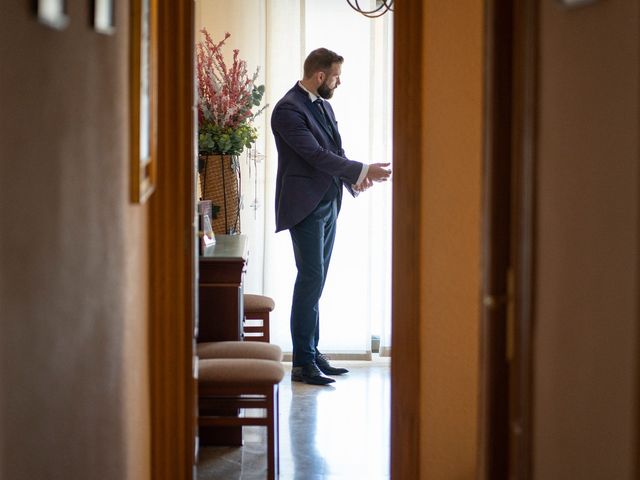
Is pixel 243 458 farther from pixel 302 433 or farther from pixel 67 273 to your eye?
pixel 67 273

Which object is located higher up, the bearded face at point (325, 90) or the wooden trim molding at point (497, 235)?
the bearded face at point (325, 90)

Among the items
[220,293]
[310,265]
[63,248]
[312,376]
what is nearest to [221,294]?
[220,293]

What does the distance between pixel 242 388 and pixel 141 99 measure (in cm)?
Answer: 162

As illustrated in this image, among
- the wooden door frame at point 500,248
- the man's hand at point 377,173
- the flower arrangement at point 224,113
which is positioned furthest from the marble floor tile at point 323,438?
the wooden door frame at point 500,248

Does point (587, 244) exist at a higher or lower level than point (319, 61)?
lower

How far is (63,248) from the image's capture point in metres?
1.63

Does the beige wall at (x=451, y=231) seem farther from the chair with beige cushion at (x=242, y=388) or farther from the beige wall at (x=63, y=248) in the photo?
the beige wall at (x=63, y=248)

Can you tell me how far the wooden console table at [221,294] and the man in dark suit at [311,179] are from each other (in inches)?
48.5

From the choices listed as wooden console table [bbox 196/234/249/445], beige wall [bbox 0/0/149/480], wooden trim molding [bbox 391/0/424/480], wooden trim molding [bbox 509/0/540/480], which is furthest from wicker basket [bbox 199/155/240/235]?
wooden trim molding [bbox 509/0/540/480]

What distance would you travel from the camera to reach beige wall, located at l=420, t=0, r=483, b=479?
335 centimetres

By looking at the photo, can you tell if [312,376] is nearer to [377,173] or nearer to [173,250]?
[377,173]

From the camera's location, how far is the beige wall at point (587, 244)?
4.54 ft

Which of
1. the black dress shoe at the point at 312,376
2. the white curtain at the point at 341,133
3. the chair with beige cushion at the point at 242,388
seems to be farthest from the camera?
the white curtain at the point at 341,133

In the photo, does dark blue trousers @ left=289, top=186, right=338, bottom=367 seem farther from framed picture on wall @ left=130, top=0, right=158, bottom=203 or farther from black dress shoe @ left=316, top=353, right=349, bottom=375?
framed picture on wall @ left=130, top=0, right=158, bottom=203
